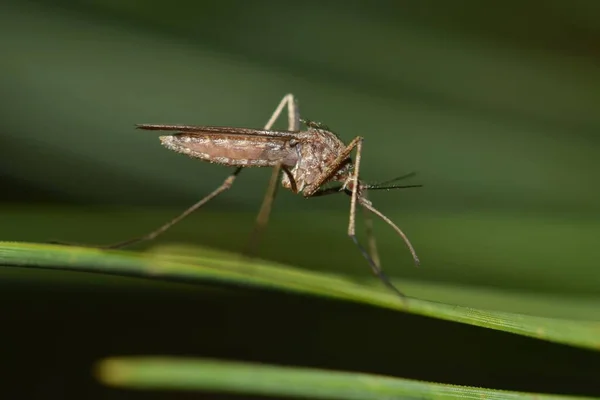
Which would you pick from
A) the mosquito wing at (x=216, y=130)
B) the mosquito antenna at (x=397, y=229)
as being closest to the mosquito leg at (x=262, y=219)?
the mosquito wing at (x=216, y=130)

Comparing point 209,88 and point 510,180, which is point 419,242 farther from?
point 209,88

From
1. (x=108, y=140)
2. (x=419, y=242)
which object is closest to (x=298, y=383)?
(x=419, y=242)

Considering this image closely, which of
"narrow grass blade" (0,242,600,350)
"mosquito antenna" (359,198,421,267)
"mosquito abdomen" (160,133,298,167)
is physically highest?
"mosquito abdomen" (160,133,298,167)

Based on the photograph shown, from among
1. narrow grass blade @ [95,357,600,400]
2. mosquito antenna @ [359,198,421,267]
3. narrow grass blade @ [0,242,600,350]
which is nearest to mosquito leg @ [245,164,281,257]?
mosquito antenna @ [359,198,421,267]

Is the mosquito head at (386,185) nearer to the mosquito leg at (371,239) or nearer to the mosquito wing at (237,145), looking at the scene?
the mosquito leg at (371,239)

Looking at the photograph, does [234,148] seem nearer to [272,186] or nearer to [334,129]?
[272,186]

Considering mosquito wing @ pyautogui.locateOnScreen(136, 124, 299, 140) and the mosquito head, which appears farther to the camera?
the mosquito head

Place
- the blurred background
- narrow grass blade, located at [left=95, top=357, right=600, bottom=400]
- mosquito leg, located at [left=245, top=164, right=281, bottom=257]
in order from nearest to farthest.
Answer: narrow grass blade, located at [left=95, top=357, right=600, bottom=400]
the blurred background
mosquito leg, located at [left=245, top=164, right=281, bottom=257]

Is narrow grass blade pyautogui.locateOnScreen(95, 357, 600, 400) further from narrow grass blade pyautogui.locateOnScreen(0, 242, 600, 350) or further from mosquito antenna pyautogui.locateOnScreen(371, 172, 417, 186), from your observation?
mosquito antenna pyautogui.locateOnScreen(371, 172, 417, 186)
